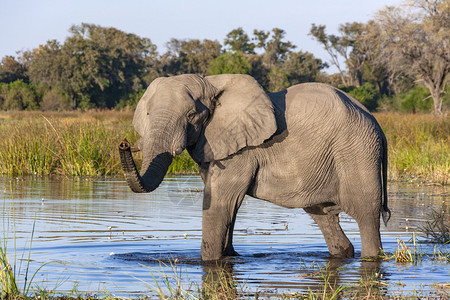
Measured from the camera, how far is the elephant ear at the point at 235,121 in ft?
22.2

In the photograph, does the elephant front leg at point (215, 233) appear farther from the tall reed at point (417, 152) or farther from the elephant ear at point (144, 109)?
the tall reed at point (417, 152)

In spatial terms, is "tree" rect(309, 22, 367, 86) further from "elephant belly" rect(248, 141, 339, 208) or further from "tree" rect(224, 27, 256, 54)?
"elephant belly" rect(248, 141, 339, 208)

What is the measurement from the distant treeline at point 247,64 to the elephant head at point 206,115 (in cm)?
3176

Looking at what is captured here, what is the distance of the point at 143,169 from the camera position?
6.16m

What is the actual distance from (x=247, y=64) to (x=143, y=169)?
55578 mm

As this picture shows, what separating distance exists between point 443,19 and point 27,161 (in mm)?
31814

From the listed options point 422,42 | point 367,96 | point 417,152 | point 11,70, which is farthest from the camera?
point 11,70

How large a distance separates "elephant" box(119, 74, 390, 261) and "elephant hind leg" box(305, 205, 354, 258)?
0.45 meters

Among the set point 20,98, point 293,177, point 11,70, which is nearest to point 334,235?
point 293,177

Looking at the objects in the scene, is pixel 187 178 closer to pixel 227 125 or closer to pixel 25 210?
pixel 25 210

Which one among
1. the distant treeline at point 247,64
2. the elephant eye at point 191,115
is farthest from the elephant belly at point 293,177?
the distant treeline at point 247,64

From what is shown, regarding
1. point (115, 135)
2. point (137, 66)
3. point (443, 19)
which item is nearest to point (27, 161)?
point (115, 135)

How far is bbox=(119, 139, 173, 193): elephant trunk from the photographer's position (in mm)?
5797

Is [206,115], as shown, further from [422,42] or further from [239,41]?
[239,41]
